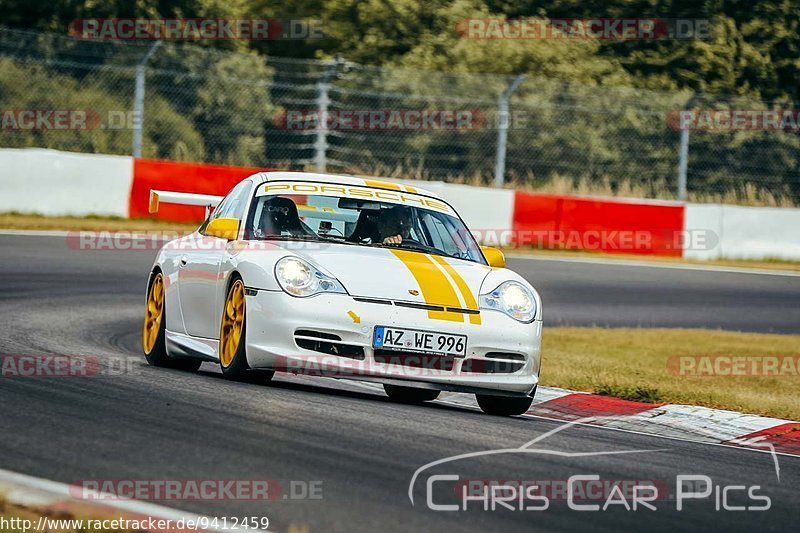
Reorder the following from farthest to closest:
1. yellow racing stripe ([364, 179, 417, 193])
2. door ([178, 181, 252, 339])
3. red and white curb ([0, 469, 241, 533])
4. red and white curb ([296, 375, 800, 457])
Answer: yellow racing stripe ([364, 179, 417, 193])
door ([178, 181, 252, 339])
red and white curb ([296, 375, 800, 457])
red and white curb ([0, 469, 241, 533])

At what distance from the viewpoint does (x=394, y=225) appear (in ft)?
29.5

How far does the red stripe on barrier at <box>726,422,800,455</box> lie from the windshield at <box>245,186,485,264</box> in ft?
6.52

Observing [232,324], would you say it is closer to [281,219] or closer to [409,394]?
[281,219]

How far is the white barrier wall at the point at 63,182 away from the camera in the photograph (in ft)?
65.1

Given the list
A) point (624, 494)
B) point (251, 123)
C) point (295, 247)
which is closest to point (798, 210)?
point (251, 123)

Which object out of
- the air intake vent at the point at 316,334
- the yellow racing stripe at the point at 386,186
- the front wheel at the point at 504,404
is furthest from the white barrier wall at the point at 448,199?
the air intake vent at the point at 316,334

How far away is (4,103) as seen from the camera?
25203 millimetres

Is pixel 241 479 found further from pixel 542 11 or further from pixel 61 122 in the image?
pixel 542 11

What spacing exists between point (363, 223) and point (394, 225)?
0.20 m

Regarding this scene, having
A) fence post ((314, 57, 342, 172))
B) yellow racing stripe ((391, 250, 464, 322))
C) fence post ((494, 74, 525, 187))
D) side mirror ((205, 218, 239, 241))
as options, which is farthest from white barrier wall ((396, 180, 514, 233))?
yellow racing stripe ((391, 250, 464, 322))

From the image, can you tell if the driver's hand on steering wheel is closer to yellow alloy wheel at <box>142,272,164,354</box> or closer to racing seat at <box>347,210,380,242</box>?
racing seat at <box>347,210,380,242</box>

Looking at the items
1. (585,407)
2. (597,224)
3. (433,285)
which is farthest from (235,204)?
(597,224)

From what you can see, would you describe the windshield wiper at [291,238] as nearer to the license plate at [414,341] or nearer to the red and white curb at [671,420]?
the license plate at [414,341]

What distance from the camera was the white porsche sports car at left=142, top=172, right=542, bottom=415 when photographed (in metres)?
7.76
